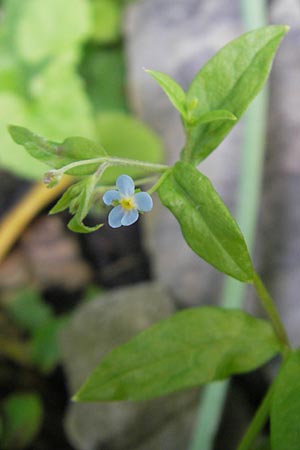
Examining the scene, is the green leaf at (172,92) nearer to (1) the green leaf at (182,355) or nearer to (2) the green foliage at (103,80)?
(1) the green leaf at (182,355)

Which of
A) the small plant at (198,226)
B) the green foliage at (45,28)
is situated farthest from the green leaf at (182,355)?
the green foliage at (45,28)

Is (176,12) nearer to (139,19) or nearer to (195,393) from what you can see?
(139,19)

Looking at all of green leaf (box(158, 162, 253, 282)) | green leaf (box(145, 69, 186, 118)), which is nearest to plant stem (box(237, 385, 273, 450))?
green leaf (box(158, 162, 253, 282))

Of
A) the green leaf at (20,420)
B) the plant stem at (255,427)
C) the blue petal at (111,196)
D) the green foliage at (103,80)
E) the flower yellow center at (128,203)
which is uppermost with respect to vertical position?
the blue petal at (111,196)

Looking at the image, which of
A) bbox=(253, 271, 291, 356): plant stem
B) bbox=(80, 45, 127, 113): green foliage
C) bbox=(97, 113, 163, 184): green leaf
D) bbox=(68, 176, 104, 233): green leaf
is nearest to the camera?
bbox=(68, 176, 104, 233): green leaf

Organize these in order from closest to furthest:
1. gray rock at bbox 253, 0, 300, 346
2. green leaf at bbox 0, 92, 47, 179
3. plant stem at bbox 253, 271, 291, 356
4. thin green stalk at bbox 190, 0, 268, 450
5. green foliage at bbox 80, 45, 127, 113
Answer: plant stem at bbox 253, 271, 291, 356 < thin green stalk at bbox 190, 0, 268, 450 < gray rock at bbox 253, 0, 300, 346 < green leaf at bbox 0, 92, 47, 179 < green foliage at bbox 80, 45, 127, 113

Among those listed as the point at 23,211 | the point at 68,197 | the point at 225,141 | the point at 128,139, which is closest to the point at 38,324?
the point at 23,211

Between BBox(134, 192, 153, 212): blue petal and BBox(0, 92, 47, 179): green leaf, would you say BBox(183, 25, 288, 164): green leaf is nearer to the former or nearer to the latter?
BBox(134, 192, 153, 212): blue petal
